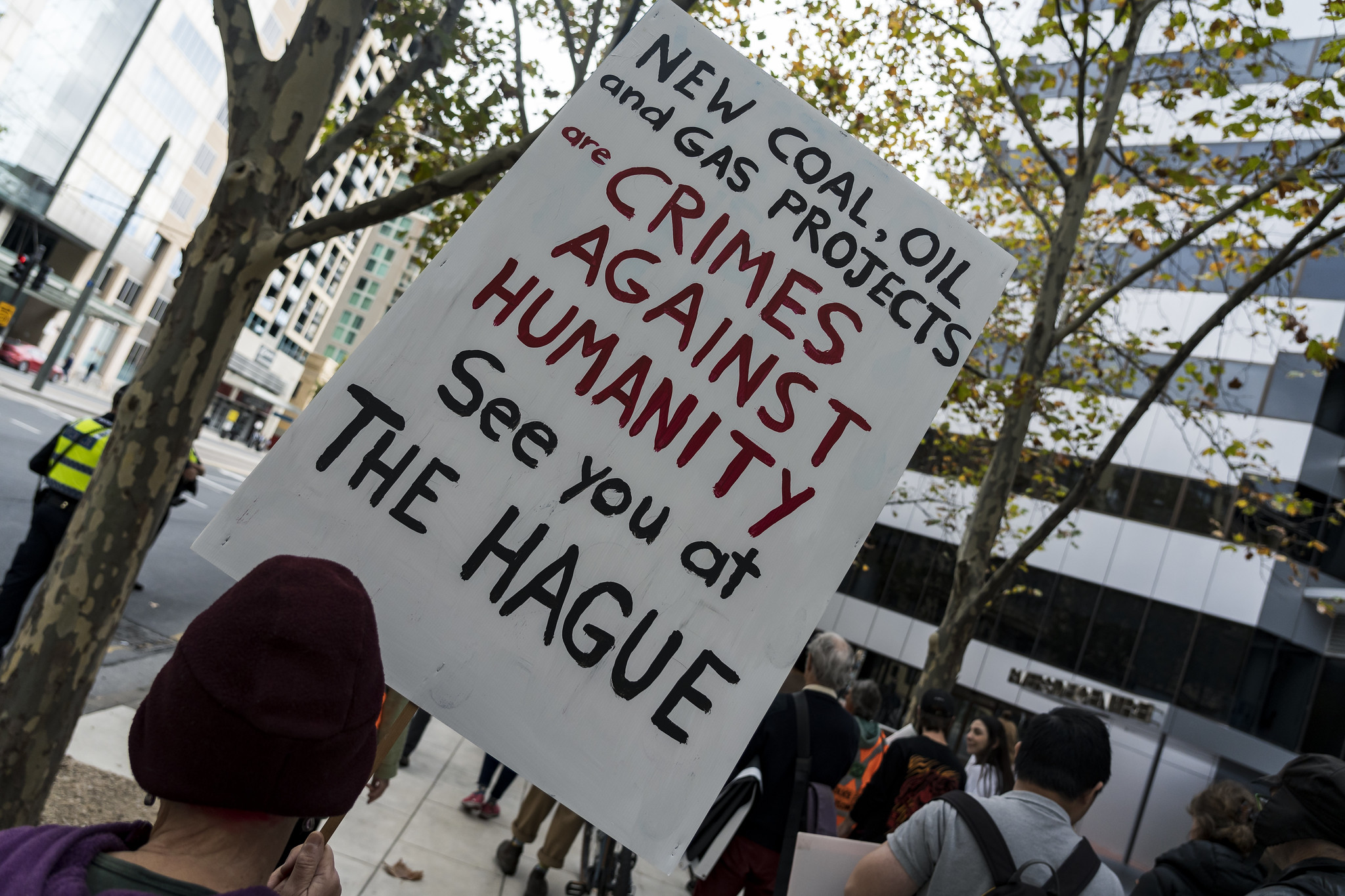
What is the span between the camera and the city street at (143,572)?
588 centimetres

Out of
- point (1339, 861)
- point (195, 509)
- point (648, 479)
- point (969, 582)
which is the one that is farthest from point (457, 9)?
point (195, 509)

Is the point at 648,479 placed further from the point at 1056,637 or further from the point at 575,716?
the point at 1056,637

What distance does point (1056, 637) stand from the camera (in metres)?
19.1

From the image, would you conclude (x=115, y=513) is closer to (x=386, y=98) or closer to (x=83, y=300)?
(x=386, y=98)

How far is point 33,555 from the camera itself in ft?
15.6

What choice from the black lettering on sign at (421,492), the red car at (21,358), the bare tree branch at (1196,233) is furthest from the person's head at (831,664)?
the red car at (21,358)

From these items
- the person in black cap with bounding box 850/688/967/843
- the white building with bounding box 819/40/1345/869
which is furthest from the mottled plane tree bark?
the white building with bounding box 819/40/1345/869

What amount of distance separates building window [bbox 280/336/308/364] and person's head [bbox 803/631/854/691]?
7870cm

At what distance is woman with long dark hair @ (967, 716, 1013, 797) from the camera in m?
4.77

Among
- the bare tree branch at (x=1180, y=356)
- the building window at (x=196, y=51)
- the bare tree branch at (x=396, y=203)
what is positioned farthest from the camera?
the building window at (x=196, y=51)

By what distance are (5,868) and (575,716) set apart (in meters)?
0.86

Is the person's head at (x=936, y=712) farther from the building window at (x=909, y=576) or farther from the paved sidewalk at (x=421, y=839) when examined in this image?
the building window at (x=909, y=576)

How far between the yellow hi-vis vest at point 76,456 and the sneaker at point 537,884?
3233 mm

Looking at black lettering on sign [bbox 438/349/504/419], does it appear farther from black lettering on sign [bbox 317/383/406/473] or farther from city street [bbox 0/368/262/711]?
city street [bbox 0/368/262/711]
